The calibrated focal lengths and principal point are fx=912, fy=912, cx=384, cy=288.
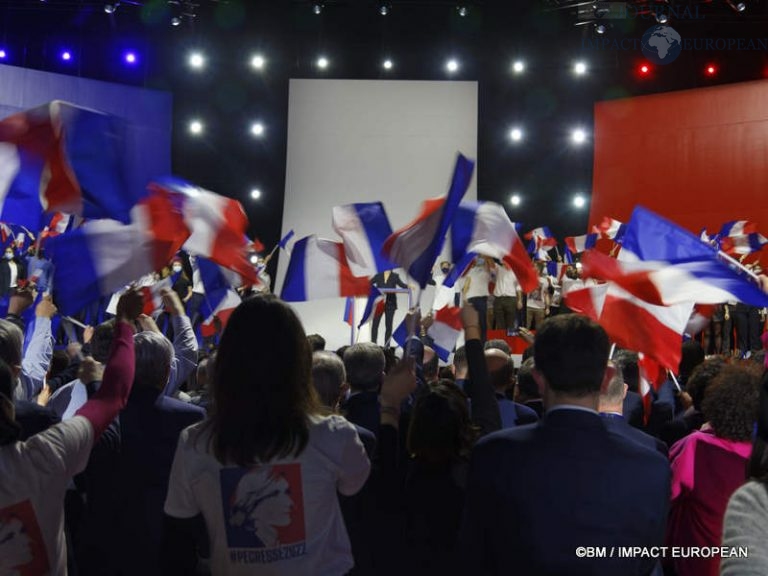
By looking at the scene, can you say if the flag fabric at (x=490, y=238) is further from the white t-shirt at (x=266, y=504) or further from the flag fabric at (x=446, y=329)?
the white t-shirt at (x=266, y=504)

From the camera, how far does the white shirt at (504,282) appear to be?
14.9 metres

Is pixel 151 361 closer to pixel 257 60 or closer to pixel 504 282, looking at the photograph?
pixel 504 282

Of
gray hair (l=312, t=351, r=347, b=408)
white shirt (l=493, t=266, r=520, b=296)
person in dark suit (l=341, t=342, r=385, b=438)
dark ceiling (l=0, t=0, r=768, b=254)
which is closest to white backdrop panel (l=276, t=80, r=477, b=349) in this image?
dark ceiling (l=0, t=0, r=768, b=254)

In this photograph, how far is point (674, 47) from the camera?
16406 mm

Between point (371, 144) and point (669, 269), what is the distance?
14.4 metres

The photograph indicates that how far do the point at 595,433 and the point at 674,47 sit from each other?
15.8 meters

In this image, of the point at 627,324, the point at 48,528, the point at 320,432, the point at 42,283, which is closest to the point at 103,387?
the point at 48,528

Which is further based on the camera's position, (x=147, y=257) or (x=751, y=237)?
(x=751, y=237)

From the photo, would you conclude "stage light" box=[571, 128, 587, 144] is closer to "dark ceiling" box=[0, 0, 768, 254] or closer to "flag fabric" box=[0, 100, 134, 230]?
"dark ceiling" box=[0, 0, 768, 254]

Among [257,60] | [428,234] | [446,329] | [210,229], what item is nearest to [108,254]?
[210,229]

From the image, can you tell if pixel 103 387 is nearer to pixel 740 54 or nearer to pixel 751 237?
pixel 751 237

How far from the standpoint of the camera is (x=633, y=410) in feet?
13.5

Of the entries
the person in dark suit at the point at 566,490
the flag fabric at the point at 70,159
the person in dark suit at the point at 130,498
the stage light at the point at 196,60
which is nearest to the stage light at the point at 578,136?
the stage light at the point at 196,60

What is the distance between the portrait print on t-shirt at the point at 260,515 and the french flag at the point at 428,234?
1893mm
